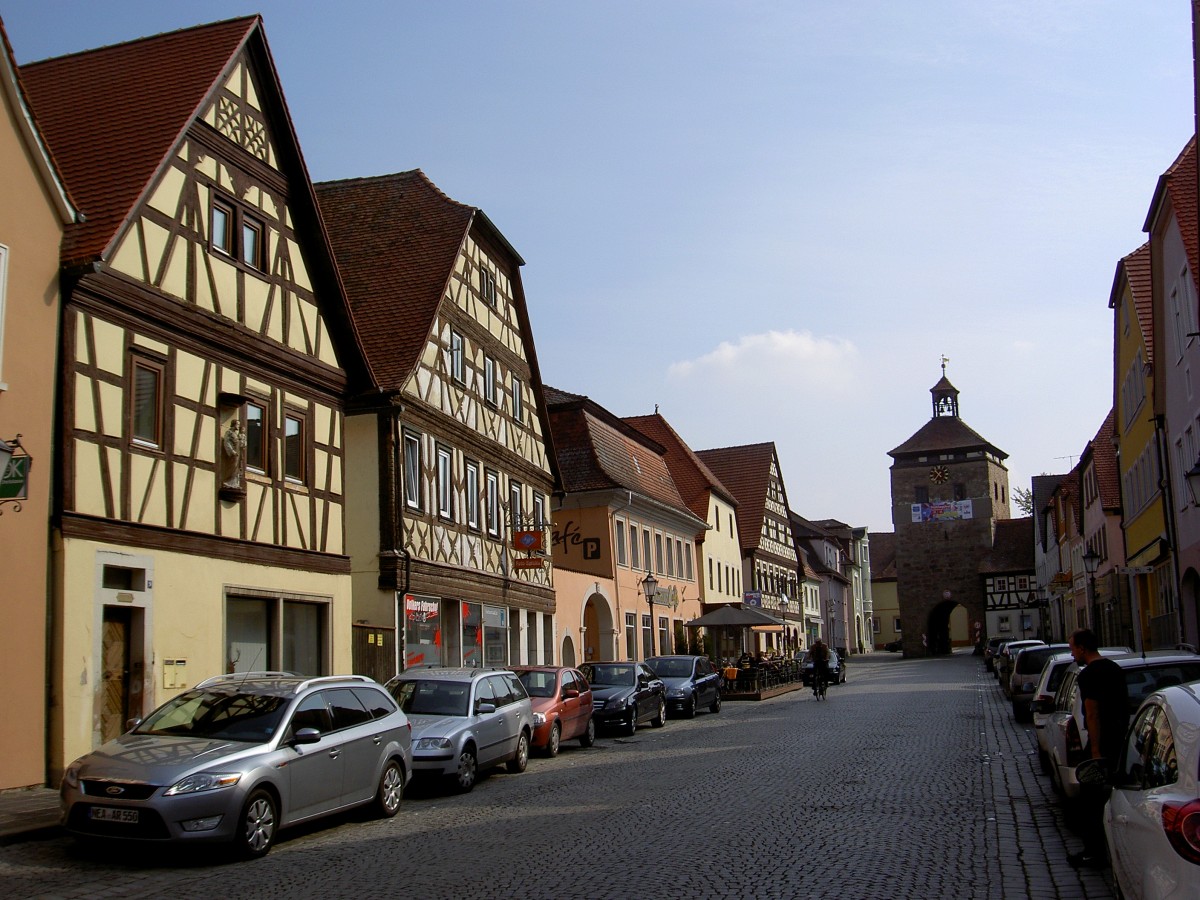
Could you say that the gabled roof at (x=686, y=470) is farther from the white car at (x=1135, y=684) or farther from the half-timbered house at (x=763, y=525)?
the white car at (x=1135, y=684)

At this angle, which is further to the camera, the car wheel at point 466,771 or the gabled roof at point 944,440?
the gabled roof at point 944,440

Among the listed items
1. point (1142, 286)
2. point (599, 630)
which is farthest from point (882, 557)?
point (1142, 286)

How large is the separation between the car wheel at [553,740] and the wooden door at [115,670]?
6572 millimetres

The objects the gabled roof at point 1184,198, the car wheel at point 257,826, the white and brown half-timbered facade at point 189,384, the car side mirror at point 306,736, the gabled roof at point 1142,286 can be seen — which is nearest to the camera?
the car wheel at point 257,826

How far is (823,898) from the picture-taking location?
8.57m

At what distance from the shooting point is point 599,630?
133 feet

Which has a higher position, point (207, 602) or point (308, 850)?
point (207, 602)

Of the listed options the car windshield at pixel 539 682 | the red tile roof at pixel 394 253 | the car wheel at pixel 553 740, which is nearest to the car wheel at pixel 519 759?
the car wheel at pixel 553 740

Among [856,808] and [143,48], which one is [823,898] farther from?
[143,48]

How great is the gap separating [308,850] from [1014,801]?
24.3 feet

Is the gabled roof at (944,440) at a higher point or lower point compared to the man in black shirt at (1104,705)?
higher

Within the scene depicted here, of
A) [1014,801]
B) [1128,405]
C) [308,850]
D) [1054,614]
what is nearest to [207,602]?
[308,850]

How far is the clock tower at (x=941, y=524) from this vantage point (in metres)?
91.4

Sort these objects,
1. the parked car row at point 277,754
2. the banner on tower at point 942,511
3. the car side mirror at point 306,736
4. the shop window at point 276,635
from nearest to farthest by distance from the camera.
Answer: the parked car row at point 277,754
the car side mirror at point 306,736
the shop window at point 276,635
the banner on tower at point 942,511
